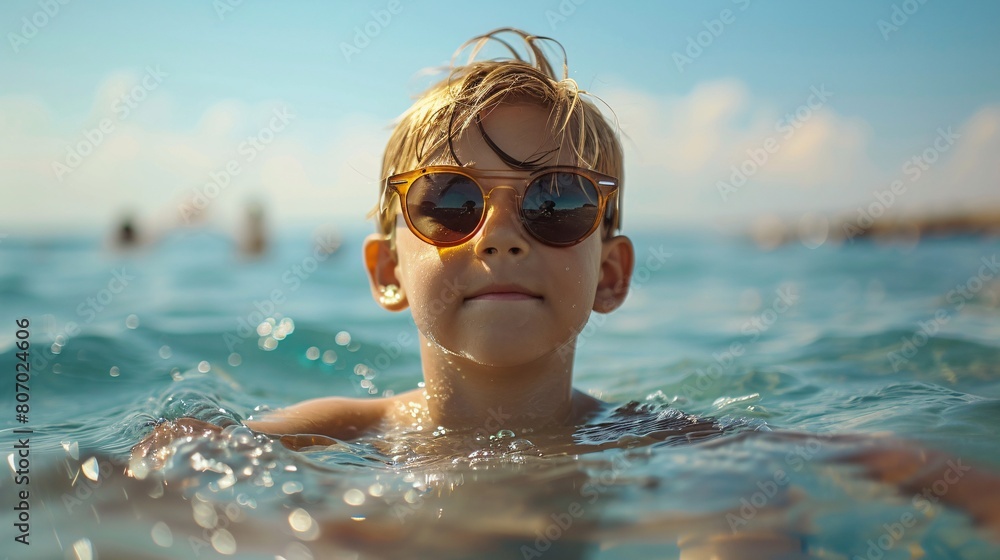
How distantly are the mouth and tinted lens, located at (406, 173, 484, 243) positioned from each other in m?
0.22

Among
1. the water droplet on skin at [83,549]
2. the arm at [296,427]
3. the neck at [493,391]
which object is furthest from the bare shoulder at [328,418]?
the water droplet on skin at [83,549]

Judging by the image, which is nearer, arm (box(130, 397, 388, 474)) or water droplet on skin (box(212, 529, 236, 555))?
water droplet on skin (box(212, 529, 236, 555))

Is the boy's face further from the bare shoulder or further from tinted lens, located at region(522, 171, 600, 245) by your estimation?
the bare shoulder

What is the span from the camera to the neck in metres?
3.30

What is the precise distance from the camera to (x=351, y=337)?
647 centimetres

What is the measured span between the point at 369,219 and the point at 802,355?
331 centimetres

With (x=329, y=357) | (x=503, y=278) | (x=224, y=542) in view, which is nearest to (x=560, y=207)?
(x=503, y=278)

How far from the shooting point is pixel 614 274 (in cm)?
364

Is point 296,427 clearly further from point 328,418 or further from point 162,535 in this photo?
point 162,535

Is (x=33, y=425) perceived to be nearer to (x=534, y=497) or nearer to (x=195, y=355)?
(x=195, y=355)

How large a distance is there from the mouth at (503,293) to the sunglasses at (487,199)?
194mm

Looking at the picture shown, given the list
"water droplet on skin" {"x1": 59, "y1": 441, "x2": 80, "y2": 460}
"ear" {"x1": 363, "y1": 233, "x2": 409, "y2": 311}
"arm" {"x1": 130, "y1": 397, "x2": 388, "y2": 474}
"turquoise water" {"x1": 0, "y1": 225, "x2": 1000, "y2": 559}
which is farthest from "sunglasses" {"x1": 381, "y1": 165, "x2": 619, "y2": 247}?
"water droplet on skin" {"x1": 59, "y1": 441, "x2": 80, "y2": 460}

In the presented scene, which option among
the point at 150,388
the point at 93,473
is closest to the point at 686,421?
the point at 93,473

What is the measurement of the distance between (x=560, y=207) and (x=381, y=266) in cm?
99
